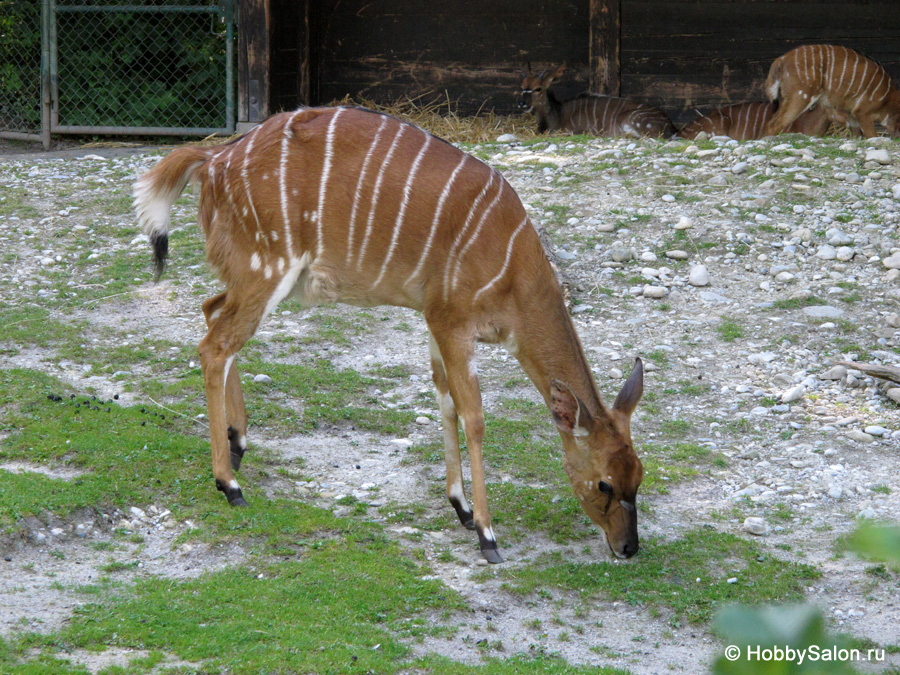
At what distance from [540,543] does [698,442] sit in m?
1.32

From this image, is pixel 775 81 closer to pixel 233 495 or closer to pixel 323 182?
pixel 323 182

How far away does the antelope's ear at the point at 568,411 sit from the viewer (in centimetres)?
367

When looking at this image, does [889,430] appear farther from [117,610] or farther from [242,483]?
[117,610]

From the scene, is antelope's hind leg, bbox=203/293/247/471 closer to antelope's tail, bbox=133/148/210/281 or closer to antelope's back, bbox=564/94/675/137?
antelope's tail, bbox=133/148/210/281

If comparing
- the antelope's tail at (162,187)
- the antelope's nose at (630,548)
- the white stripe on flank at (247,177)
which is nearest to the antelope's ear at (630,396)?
the antelope's nose at (630,548)

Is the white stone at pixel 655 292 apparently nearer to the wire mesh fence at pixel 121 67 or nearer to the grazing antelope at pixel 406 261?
the grazing antelope at pixel 406 261

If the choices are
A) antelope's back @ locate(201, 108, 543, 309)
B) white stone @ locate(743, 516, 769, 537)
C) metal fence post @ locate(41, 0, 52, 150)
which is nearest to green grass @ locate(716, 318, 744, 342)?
white stone @ locate(743, 516, 769, 537)

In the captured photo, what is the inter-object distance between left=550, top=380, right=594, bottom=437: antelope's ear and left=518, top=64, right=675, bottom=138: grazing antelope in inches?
256

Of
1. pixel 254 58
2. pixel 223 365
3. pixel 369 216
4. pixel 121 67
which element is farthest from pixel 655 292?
pixel 121 67

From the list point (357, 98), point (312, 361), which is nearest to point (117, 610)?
point (312, 361)

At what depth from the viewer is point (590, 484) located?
373 centimetres

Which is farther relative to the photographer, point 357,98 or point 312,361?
point 357,98

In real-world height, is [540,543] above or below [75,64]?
below

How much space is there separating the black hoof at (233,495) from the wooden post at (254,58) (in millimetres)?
6087
